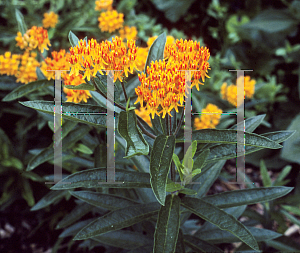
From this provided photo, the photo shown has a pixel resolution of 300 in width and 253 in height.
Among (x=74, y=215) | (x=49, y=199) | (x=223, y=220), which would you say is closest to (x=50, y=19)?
(x=49, y=199)

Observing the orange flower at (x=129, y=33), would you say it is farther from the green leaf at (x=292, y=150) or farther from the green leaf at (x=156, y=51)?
the green leaf at (x=292, y=150)

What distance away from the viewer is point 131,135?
31.0 inches

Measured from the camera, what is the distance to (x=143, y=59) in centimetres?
155

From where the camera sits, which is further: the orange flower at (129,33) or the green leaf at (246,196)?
the orange flower at (129,33)

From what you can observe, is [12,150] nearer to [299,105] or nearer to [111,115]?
[111,115]

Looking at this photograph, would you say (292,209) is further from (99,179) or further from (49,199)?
(49,199)

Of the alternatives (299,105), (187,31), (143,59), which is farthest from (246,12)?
(143,59)

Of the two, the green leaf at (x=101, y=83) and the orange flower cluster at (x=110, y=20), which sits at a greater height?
the orange flower cluster at (x=110, y=20)

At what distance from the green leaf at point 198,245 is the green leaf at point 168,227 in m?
0.32

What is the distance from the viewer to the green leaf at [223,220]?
94cm

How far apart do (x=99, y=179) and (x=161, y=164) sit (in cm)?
28

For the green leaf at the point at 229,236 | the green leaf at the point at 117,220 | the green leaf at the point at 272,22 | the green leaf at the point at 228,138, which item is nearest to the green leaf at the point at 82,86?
the green leaf at the point at 228,138

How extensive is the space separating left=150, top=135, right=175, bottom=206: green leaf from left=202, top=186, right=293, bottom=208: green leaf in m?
0.43

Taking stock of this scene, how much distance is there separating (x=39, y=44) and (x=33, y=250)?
1.48m
